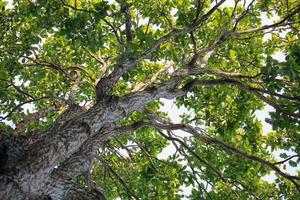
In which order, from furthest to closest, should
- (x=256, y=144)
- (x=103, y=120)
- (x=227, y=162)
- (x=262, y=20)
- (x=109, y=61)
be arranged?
(x=109, y=61)
(x=262, y=20)
(x=256, y=144)
(x=227, y=162)
(x=103, y=120)

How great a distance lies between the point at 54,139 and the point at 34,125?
17.6ft

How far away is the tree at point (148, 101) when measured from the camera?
17.4 feet

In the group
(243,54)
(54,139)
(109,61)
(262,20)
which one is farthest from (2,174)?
(262,20)

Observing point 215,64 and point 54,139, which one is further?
point 215,64

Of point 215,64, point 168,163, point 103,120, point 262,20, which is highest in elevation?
point 262,20

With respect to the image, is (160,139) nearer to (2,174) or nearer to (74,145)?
(74,145)

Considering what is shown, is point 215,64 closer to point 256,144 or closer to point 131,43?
point 256,144

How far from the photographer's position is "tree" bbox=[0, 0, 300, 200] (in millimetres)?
5316

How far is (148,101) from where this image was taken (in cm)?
678

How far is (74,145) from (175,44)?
14.7ft

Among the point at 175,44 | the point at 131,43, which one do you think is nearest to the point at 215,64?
the point at 175,44

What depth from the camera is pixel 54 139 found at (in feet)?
17.0

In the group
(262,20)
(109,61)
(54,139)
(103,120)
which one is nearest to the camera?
(54,139)

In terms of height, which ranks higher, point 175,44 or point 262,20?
point 262,20
